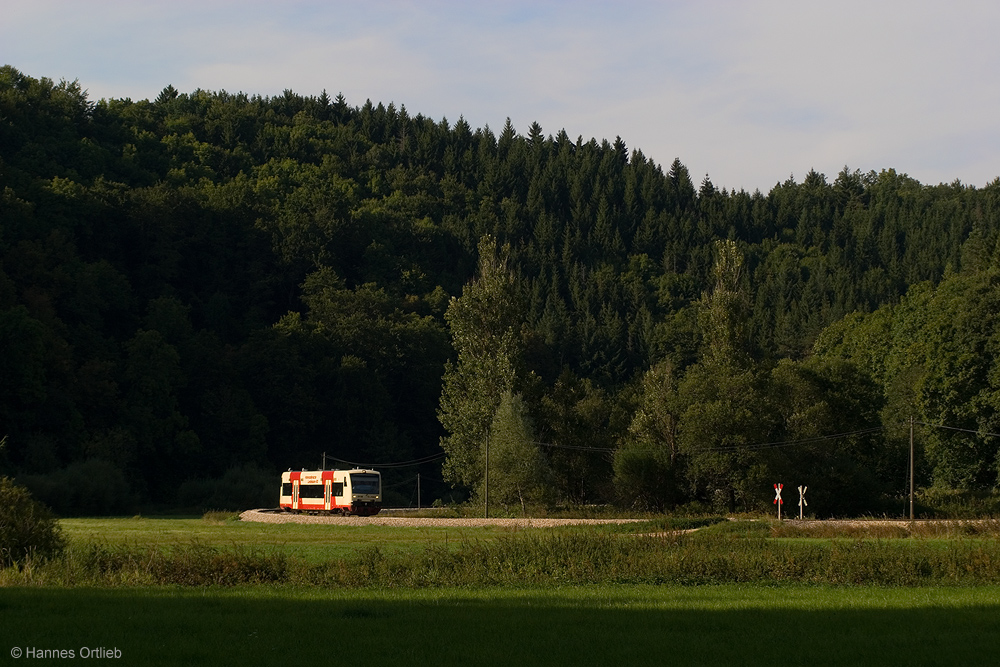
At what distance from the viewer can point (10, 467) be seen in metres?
72.6

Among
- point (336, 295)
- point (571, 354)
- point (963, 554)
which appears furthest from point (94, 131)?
point (963, 554)

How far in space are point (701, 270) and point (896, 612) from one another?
16557 cm

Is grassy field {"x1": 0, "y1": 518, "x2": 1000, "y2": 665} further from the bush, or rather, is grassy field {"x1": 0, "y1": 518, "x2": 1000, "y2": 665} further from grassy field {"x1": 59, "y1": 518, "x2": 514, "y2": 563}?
grassy field {"x1": 59, "y1": 518, "x2": 514, "y2": 563}

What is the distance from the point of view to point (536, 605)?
732 inches

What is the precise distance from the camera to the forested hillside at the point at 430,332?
64.4 metres

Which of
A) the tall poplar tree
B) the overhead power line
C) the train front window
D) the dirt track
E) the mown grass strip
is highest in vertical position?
the tall poplar tree

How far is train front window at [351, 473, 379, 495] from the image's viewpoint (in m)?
63.6

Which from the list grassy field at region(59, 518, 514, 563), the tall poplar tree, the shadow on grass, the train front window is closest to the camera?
the shadow on grass

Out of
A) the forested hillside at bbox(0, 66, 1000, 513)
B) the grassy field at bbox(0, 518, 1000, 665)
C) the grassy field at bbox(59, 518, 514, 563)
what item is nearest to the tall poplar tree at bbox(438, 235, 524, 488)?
the forested hillside at bbox(0, 66, 1000, 513)

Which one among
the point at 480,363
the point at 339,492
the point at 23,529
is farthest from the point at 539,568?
the point at 480,363

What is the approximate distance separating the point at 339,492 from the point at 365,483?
163cm

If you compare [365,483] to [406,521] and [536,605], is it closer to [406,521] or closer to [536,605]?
[406,521]

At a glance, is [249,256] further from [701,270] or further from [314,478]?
[701,270]

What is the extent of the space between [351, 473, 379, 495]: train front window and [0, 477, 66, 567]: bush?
37.8 meters
